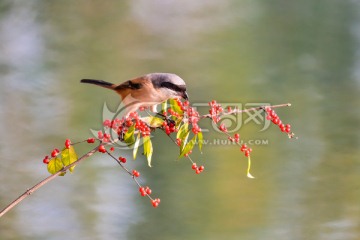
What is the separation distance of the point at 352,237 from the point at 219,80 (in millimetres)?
992

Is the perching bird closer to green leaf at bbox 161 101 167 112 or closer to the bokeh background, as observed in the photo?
green leaf at bbox 161 101 167 112

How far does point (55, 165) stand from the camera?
90cm

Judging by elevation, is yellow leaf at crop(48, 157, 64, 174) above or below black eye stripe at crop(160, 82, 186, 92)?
below

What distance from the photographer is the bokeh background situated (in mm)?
2545

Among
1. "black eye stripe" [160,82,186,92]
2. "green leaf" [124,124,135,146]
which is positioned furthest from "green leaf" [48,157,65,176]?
"black eye stripe" [160,82,186,92]

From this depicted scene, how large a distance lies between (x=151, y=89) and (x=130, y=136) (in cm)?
18

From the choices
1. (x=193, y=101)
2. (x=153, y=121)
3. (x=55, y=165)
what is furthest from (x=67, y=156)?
(x=193, y=101)

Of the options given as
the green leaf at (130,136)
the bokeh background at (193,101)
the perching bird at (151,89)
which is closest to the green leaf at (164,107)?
the perching bird at (151,89)

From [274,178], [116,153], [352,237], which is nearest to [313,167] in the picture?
[274,178]

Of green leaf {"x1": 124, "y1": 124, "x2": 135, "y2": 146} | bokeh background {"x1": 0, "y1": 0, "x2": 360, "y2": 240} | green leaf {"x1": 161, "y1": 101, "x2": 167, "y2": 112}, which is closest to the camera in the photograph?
green leaf {"x1": 124, "y1": 124, "x2": 135, "y2": 146}

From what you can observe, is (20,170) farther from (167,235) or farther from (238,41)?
(238,41)

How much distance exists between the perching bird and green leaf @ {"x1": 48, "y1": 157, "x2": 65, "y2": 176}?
0.50 ft

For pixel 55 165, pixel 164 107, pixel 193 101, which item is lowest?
pixel 55 165

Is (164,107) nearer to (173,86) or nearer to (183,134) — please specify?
(173,86)
